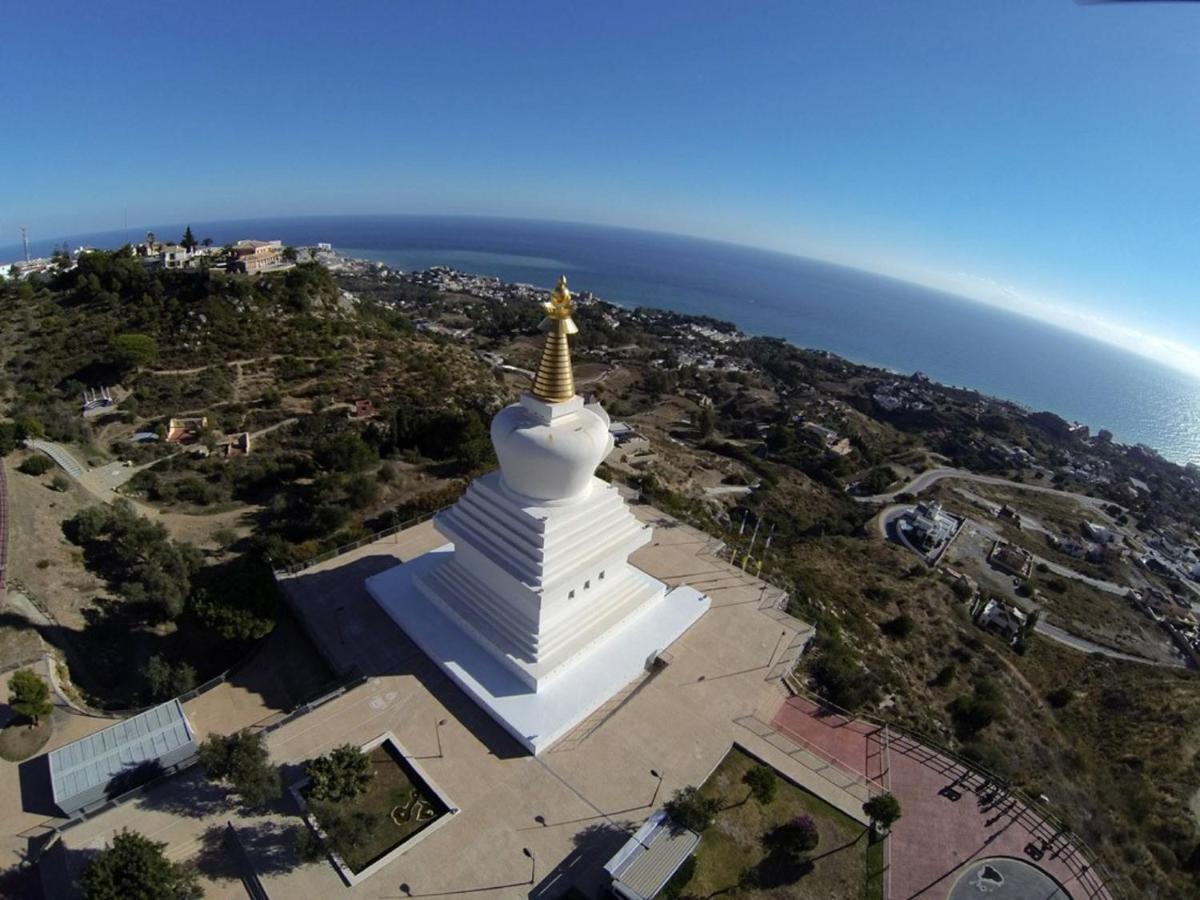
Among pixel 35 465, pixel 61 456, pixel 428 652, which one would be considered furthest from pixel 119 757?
pixel 61 456

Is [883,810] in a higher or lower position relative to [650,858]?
higher

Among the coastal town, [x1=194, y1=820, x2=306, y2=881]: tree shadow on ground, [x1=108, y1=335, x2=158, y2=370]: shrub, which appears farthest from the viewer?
[x1=108, y1=335, x2=158, y2=370]: shrub

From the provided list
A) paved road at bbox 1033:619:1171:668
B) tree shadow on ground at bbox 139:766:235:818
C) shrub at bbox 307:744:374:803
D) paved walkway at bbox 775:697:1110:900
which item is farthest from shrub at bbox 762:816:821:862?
paved road at bbox 1033:619:1171:668

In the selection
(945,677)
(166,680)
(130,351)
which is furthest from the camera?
(130,351)

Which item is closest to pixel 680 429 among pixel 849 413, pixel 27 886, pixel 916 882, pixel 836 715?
pixel 849 413

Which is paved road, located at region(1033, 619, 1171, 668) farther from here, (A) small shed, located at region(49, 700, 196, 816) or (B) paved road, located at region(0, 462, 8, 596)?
(B) paved road, located at region(0, 462, 8, 596)

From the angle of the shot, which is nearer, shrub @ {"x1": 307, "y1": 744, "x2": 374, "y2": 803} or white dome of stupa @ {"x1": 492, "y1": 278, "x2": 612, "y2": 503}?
shrub @ {"x1": 307, "y1": 744, "x2": 374, "y2": 803}

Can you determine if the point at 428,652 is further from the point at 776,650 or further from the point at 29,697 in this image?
the point at 776,650
